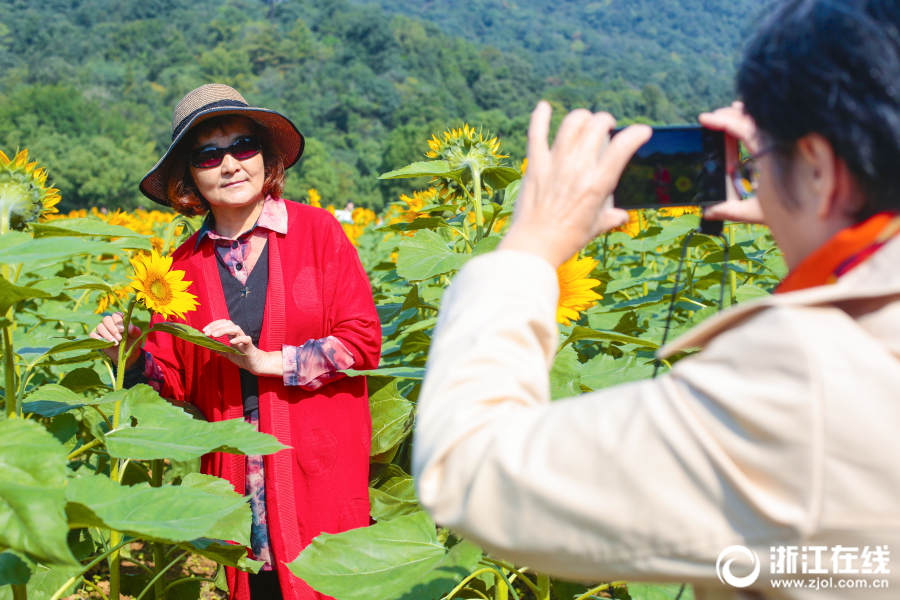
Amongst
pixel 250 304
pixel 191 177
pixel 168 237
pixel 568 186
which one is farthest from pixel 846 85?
pixel 191 177

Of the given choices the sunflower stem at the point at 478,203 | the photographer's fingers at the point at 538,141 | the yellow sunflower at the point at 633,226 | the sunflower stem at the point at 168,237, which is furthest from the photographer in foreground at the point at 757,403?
the yellow sunflower at the point at 633,226

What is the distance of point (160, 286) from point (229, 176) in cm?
35

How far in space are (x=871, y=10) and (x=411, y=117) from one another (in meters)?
54.9

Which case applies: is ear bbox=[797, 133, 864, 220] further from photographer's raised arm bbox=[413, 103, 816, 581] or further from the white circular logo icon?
the white circular logo icon

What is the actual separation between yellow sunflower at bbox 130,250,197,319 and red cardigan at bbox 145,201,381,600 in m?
0.12

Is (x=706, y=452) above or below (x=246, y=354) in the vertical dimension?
above

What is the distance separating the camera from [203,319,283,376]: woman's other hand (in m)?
1.59

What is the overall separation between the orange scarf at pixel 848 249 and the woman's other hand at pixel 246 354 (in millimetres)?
1235

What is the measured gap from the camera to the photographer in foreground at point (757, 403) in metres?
0.56

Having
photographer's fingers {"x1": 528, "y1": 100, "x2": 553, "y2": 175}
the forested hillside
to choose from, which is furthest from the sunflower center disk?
the forested hillside

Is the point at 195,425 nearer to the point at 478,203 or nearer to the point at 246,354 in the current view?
the point at 246,354

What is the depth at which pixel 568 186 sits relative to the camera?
0.77 meters

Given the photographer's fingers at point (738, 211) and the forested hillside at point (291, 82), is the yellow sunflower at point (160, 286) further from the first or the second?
the forested hillside at point (291, 82)

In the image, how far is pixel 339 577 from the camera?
1.17m
